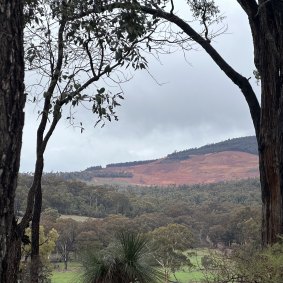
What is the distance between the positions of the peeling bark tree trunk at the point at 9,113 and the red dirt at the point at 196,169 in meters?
89.8

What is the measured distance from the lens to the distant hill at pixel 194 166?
315ft

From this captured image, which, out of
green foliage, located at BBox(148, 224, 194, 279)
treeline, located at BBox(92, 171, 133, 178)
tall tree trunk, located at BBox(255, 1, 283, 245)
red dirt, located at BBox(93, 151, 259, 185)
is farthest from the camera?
red dirt, located at BBox(93, 151, 259, 185)

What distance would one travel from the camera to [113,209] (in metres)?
36.4

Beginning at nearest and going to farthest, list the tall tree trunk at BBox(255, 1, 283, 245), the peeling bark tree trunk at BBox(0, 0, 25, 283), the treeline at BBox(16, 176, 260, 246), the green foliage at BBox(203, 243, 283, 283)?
the peeling bark tree trunk at BBox(0, 0, 25, 283) → the green foliage at BBox(203, 243, 283, 283) → the tall tree trunk at BBox(255, 1, 283, 245) → the treeline at BBox(16, 176, 260, 246)

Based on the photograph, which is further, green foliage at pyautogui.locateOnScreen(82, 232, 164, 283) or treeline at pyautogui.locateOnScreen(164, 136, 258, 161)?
treeline at pyautogui.locateOnScreen(164, 136, 258, 161)

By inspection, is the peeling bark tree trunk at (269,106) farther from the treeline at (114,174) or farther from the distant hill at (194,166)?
the treeline at (114,174)

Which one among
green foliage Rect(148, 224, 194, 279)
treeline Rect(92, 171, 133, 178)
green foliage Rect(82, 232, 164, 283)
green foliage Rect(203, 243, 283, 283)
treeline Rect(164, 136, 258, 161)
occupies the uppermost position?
treeline Rect(164, 136, 258, 161)

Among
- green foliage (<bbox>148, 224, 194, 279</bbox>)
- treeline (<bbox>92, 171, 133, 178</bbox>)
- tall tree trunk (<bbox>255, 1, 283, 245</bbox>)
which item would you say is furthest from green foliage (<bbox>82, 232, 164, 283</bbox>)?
treeline (<bbox>92, 171, 133, 178</bbox>)

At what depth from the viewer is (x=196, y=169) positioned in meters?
104

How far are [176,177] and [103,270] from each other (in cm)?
9271

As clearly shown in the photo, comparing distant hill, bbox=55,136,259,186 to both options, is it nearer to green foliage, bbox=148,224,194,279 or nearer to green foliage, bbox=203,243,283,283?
green foliage, bbox=148,224,194,279

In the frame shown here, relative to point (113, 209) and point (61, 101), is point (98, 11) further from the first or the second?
point (113, 209)

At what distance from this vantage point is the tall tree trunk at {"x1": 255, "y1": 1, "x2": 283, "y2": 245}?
5320mm

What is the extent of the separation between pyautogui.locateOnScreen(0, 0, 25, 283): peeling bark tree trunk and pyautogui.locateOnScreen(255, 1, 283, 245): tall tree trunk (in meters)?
3.81
